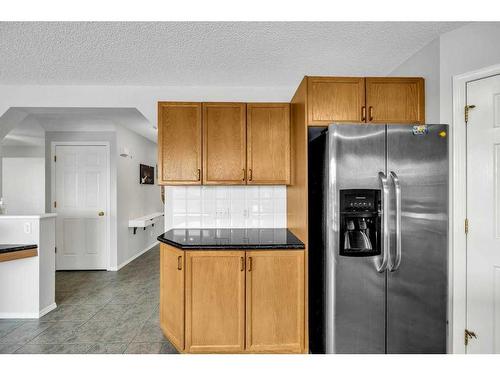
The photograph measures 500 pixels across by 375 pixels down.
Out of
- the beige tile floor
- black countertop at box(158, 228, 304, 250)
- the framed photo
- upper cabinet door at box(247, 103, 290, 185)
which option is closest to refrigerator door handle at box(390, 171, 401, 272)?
black countertop at box(158, 228, 304, 250)

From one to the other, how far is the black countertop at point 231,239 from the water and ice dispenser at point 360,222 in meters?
0.36

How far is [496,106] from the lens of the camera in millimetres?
1840

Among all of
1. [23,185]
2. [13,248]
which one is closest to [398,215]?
[13,248]

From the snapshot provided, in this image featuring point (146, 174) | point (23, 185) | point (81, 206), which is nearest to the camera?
point (81, 206)

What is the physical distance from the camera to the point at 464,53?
197 cm

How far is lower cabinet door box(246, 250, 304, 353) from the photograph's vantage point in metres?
2.12

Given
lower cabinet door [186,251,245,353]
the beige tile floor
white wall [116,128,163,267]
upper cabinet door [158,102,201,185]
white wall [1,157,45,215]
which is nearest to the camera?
lower cabinet door [186,251,245,353]

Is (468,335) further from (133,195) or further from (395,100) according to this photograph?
(133,195)

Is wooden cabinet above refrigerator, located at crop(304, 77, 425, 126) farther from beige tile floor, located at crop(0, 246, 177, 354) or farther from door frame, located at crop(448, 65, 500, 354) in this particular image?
beige tile floor, located at crop(0, 246, 177, 354)

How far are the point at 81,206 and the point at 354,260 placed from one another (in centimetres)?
447

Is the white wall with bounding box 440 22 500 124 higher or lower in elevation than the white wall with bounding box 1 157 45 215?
higher

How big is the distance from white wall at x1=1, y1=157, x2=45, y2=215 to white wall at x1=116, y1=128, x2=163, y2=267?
2.57 m

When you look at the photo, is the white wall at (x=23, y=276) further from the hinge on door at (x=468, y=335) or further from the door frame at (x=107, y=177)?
the hinge on door at (x=468, y=335)
